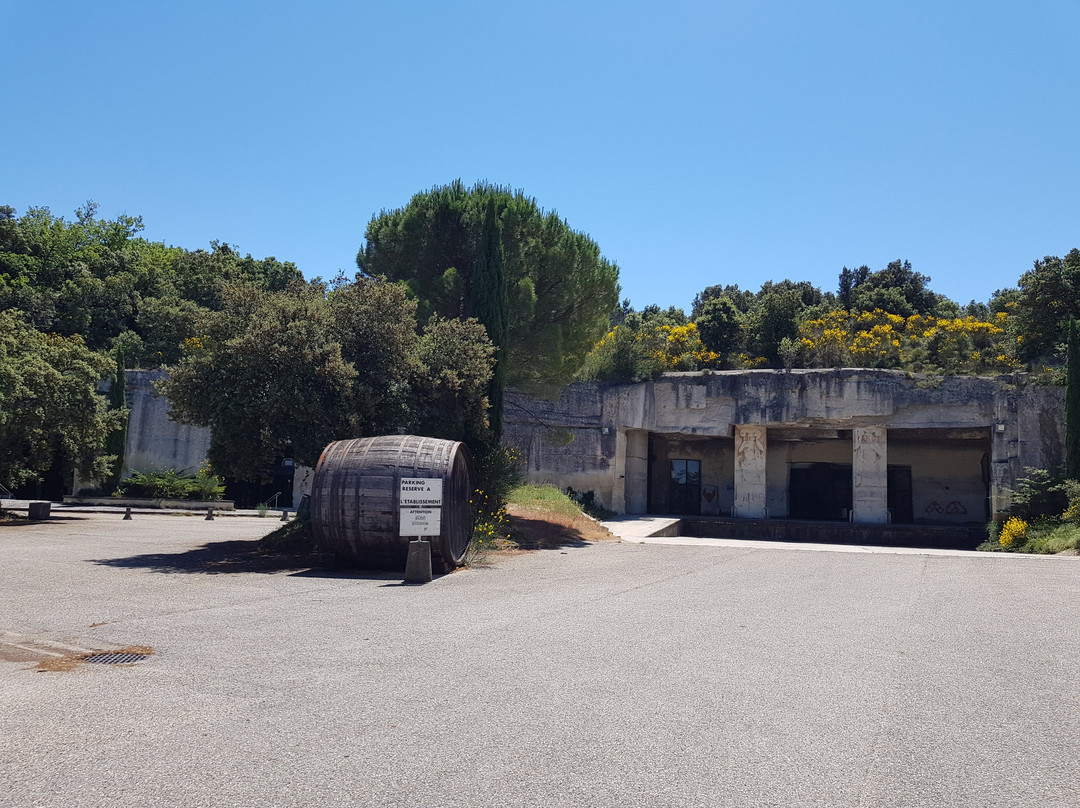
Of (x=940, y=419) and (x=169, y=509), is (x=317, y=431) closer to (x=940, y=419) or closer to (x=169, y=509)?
(x=169, y=509)

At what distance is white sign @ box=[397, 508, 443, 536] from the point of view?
1112 cm

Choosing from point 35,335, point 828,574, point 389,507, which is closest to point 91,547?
point 389,507

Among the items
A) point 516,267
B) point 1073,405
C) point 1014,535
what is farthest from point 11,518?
point 1073,405

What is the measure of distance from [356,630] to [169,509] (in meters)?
22.1

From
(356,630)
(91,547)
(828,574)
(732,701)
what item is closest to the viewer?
(732,701)

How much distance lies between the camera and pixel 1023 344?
27703 millimetres

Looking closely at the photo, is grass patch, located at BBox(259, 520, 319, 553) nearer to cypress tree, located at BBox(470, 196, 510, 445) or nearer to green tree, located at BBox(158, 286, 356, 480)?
green tree, located at BBox(158, 286, 356, 480)

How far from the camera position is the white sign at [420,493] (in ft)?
36.5

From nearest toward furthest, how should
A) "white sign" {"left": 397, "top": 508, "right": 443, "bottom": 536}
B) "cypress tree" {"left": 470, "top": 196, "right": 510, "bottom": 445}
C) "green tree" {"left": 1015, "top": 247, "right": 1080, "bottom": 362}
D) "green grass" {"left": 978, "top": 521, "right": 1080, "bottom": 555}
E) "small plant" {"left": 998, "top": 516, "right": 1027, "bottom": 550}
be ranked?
"white sign" {"left": 397, "top": 508, "right": 443, "bottom": 536} < "cypress tree" {"left": 470, "top": 196, "right": 510, "bottom": 445} < "green grass" {"left": 978, "top": 521, "right": 1080, "bottom": 555} < "small plant" {"left": 998, "top": 516, "right": 1027, "bottom": 550} < "green tree" {"left": 1015, "top": 247, "right": 1080, "bottom": 362}

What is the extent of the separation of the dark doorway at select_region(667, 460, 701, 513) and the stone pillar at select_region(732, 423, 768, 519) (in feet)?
Answer: 14.4

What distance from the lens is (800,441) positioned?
33531 mm

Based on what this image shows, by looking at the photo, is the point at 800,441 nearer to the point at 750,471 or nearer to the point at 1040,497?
the point at 750,471

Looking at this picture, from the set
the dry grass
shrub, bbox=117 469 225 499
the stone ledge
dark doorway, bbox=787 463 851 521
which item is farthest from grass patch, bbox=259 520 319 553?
dark doorway, bbox=787 463 851 521

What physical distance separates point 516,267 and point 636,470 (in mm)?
12787
